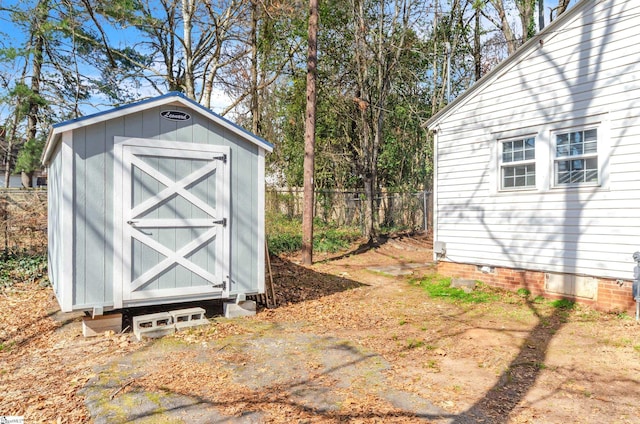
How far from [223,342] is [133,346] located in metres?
1.06

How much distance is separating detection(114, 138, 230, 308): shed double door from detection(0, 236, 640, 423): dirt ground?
0.65 m

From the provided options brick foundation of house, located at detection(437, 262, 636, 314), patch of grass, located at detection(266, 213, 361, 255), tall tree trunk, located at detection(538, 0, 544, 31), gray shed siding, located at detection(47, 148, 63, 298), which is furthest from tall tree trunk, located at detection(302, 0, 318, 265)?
tall tree trunk, located at detection(538, 0, 544, 31)

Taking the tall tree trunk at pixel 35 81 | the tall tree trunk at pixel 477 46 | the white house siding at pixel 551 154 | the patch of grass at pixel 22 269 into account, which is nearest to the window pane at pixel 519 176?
the white house siding at pixel 551 154

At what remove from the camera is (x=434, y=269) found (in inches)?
412

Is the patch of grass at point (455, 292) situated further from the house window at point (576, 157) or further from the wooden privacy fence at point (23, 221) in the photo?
the wooden privacy fence at point (23, 221)

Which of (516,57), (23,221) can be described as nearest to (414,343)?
(516,57)

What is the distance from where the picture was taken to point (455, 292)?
7.95m

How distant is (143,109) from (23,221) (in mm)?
5894

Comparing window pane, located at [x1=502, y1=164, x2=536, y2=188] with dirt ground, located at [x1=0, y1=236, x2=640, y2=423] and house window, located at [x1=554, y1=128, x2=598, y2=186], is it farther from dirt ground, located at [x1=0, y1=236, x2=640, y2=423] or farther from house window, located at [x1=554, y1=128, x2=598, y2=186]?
dirt ground, located at [x1=0, y1=236, x2=640, y2=423]

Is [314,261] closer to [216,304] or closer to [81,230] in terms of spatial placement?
[216,304]

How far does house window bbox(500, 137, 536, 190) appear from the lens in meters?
7.44

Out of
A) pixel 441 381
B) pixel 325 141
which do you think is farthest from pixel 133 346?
pixel 325 141

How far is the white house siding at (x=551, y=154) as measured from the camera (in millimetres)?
6188

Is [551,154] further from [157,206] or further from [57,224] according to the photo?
[57,224]
